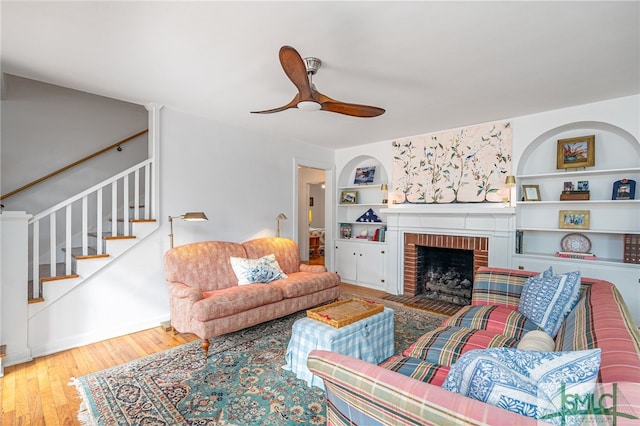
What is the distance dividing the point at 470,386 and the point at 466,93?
9.51 feet

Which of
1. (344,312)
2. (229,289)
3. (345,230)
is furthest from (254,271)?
(345,230)

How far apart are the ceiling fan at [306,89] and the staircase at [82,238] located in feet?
7.13

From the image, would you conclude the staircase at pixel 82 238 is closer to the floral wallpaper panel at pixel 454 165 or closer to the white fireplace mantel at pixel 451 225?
the white fireplace mantel at pixel 451 225

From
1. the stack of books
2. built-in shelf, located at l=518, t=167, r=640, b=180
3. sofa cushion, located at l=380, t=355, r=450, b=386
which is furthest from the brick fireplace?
sofa cushion, located at l=380, t=355, r=450, b=386

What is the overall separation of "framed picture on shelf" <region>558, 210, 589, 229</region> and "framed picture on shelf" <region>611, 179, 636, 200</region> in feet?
1.12

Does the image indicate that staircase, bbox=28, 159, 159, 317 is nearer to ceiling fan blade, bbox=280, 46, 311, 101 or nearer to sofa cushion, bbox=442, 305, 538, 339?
ceiling fan blade, bbox=280, 46, 311, 101

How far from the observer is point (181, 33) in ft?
6.85

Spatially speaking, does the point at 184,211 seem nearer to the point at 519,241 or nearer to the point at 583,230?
the point at 519,241

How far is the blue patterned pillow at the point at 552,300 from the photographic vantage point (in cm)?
206

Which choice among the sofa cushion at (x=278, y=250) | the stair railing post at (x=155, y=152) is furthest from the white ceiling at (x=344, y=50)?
the sofa cushion at (x=278, y=250)

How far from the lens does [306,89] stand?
219cm

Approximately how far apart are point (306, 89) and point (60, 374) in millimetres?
2927

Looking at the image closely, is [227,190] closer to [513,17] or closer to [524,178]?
[513,17]

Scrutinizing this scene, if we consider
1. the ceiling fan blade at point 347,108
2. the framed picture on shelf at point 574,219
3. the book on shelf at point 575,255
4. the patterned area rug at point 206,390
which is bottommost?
the patterned area rug at point 206,390
